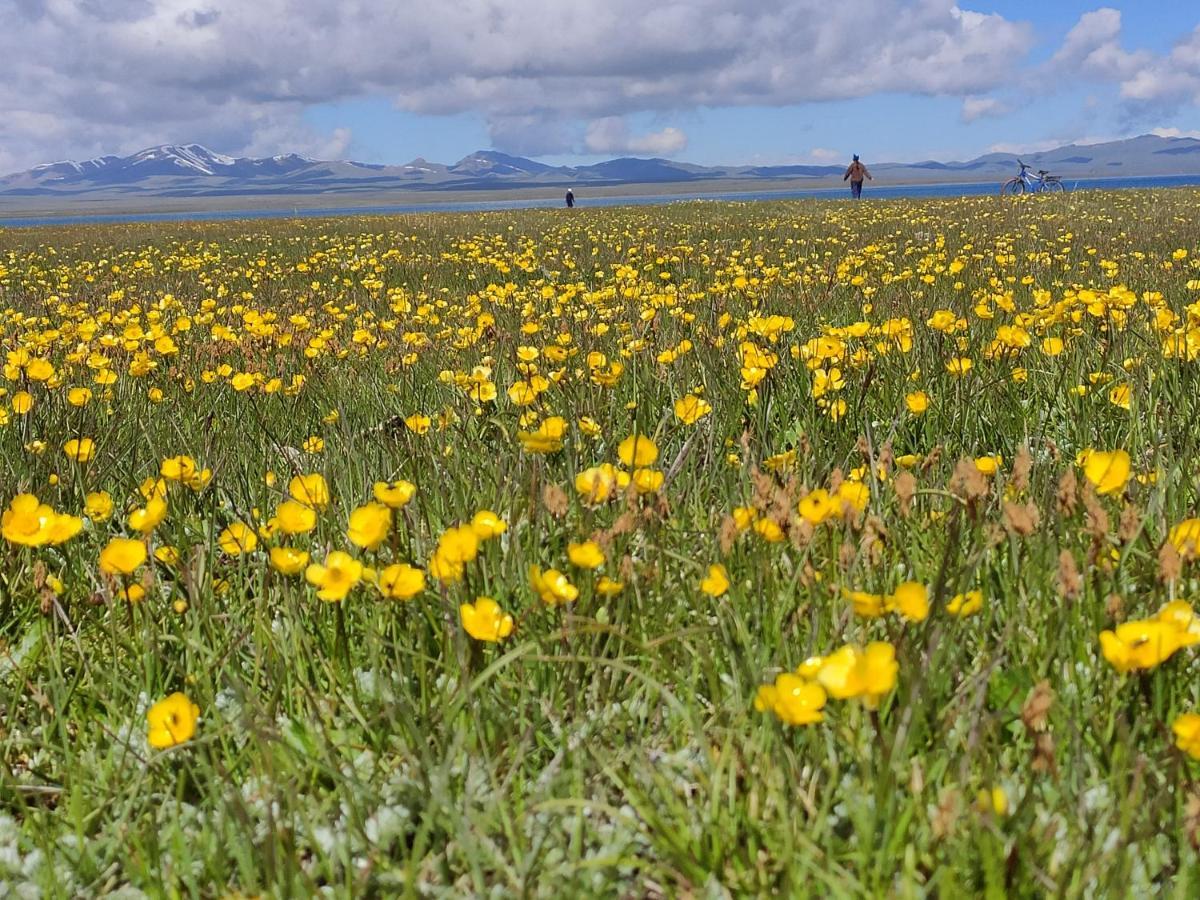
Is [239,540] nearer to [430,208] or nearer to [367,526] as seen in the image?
[367,526]

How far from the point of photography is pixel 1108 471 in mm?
1991

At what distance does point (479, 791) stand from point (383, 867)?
221 millimetres

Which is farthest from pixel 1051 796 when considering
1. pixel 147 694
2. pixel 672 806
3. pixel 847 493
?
pixel 147 694

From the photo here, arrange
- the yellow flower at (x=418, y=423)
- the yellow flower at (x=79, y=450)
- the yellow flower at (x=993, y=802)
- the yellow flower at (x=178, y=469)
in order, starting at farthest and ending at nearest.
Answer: the yellow flower at (x=418, y=423) < the yellow flower at (x=79, y=450) < the yellow flower at (x=178, y=469) < the yellow flower at (x=993, y=802)

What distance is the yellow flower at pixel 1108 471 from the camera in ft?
6.46

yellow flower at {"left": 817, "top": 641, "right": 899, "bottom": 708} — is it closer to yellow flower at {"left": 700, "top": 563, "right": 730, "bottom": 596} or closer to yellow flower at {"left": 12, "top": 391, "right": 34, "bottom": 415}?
yellow flower at {"left": 700, "top": 563, "right": 730, "bottom": 596}

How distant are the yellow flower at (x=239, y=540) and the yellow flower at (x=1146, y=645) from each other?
1.97 metres

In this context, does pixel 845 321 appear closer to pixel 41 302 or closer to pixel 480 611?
pixel 480 611

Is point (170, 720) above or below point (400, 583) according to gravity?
below

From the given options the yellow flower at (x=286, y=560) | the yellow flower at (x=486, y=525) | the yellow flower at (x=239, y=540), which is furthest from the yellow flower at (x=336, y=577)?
the yellow flower at (x=239, y=540)

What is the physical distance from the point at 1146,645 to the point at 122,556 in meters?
1.99

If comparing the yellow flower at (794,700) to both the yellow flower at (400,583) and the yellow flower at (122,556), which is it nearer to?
the yellow flower at (400,583)

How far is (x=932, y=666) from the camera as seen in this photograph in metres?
1.74

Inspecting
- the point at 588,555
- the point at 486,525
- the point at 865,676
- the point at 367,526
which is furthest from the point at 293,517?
the point at 865,676
